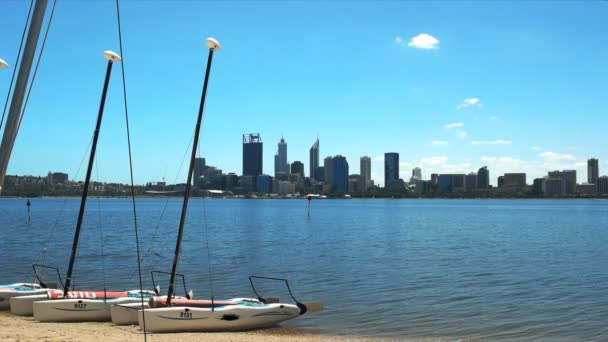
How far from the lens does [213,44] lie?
22188mm

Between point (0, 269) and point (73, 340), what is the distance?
1107 inches

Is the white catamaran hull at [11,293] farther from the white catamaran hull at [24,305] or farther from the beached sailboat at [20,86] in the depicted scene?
the beached sailboat at [20,86]

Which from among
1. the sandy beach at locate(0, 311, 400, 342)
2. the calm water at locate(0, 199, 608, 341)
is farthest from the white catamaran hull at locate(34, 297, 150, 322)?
the calm water at locate(0, 199, 608, 341)

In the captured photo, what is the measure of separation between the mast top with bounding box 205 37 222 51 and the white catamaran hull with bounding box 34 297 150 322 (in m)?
10.9

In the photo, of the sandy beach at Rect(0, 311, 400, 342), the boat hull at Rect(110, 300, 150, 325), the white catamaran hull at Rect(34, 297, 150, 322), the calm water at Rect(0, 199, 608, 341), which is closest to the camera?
the sandy beach at Rect(0, 311, 400, 342)

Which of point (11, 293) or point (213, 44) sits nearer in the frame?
point (213, 44)

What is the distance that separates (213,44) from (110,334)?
1120 cm

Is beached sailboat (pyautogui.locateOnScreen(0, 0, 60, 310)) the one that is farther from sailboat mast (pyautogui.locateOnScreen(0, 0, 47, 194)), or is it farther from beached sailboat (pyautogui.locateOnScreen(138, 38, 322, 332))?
beached sailboat (pyautogui.locateOnScreen(138, 38, 322, 332))

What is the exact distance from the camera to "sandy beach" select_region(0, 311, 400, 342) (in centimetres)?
1959

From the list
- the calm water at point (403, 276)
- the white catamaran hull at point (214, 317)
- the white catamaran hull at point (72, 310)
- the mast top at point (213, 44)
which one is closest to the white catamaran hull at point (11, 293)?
the white catamaran hull at point (72, 310)

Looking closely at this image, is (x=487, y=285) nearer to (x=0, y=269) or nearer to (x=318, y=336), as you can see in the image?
(x=318, y=336)

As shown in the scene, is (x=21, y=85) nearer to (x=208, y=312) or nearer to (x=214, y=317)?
(x=208, y=312)

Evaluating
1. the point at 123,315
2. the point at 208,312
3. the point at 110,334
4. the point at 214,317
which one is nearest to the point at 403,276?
the point at 214,317

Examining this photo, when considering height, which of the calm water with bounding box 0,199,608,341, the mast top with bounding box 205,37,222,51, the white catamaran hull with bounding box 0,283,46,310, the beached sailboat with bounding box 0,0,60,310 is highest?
the mast top with bounding box 205,37,222,51
